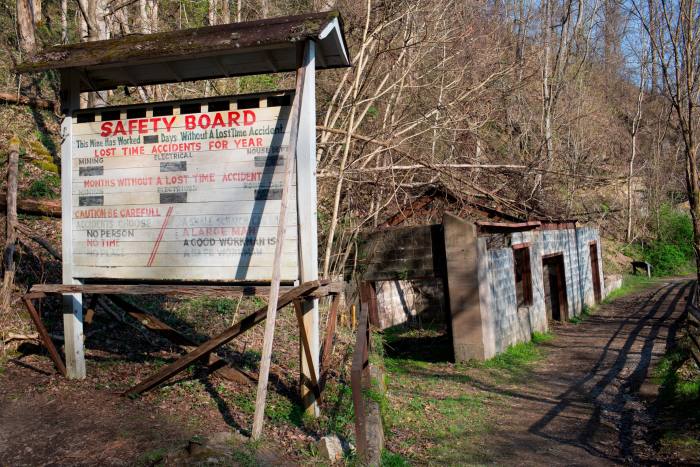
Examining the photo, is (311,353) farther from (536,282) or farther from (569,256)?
(569,256)

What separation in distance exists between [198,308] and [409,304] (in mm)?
10354

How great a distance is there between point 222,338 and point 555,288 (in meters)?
16.0

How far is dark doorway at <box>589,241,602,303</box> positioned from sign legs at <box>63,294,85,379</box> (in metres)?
21.1

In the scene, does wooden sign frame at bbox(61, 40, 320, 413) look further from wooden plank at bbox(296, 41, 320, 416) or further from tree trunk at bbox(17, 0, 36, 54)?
tree trunk at bbox(17, 0, 36, 54)

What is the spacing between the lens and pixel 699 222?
11000 millimetres

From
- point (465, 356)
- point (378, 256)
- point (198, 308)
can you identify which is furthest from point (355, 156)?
point (198, 308)

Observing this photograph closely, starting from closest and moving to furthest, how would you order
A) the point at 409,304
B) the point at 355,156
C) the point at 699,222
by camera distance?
the point at 699,222 → the point at 355,156 → the point at 409,304

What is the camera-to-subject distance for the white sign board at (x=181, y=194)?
5773 millimetres

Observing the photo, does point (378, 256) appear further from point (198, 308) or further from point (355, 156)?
point (198, 308)

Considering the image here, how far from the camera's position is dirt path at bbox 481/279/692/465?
731 centimetres

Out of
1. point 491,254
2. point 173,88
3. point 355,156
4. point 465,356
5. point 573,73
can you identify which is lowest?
point 465,356

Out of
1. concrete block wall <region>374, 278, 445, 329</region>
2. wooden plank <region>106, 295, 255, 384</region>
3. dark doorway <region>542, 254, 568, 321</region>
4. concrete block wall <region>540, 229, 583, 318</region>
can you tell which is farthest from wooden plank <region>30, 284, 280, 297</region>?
dark doorway <region>542, 254, 568, 321</region>

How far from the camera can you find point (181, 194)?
601cm

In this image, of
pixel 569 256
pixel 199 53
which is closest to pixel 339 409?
pixel 199 53
